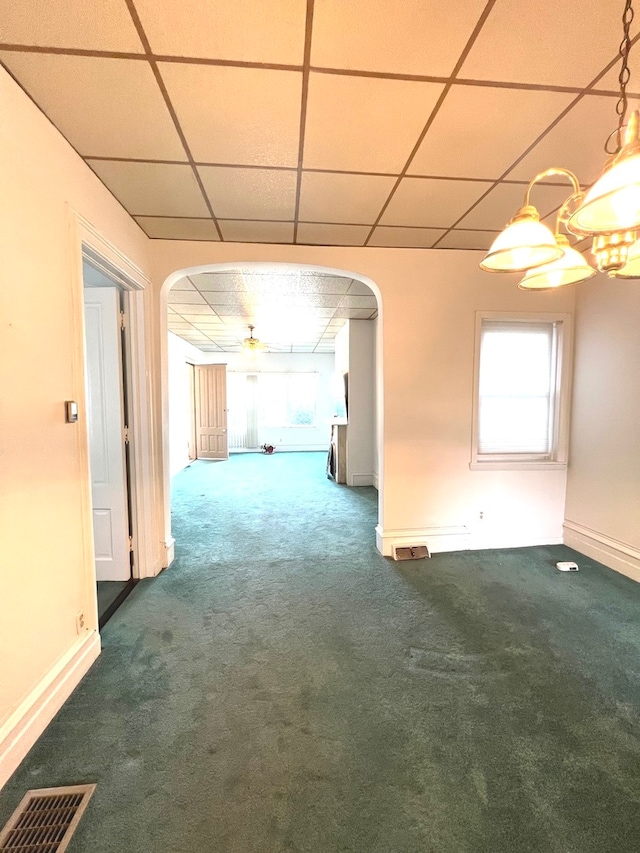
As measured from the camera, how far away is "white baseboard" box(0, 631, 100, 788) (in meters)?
→ 1.33

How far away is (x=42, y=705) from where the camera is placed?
1.51 metres

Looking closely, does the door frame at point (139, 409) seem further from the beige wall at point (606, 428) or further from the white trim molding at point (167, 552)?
the beige wall at point (606, 428)

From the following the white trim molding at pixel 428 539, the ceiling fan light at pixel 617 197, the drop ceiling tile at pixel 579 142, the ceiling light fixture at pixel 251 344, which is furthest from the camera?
the ceiling light fixture at pixel 251 344

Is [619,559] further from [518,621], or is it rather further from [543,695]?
[543,695]

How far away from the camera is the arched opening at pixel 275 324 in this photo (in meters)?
3.11

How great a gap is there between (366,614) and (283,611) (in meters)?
0.56

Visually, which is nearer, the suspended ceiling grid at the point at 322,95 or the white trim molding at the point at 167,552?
the suspended ceiling grid at the point at 322,95

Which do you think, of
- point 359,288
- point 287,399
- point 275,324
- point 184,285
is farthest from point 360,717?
point 287,399

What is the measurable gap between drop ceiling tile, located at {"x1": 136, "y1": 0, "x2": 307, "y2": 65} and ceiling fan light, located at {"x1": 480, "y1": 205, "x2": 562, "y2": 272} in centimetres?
100

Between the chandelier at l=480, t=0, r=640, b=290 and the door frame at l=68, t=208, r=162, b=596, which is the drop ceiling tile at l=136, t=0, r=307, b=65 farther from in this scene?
the door frame at l=68, t=208, r=162, b=596

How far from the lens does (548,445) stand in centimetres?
349

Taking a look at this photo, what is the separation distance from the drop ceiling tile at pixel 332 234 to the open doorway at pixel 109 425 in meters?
1.43

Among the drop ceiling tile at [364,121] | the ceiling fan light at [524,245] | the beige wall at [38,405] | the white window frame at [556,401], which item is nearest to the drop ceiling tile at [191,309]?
the beige wall at [38,405]

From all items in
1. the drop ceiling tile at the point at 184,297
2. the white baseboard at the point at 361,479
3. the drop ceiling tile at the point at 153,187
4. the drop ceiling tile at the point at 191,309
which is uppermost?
the drop ceiling tile at the point at 191,309
